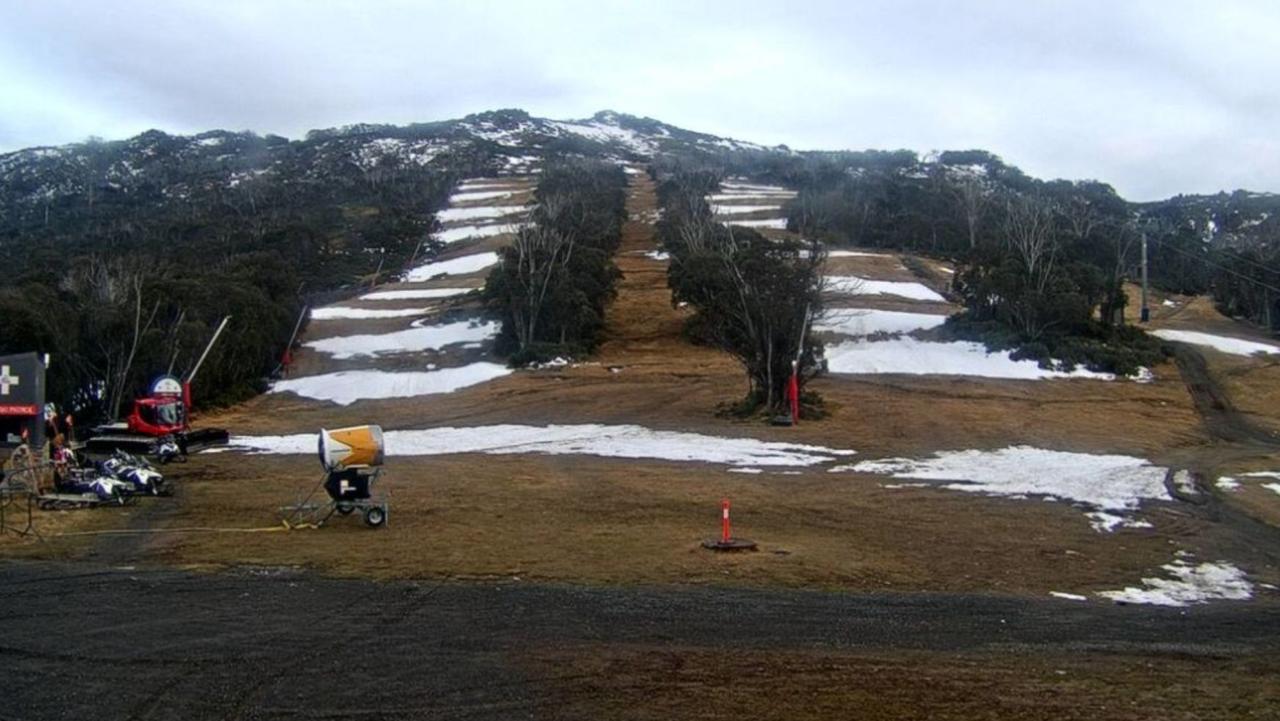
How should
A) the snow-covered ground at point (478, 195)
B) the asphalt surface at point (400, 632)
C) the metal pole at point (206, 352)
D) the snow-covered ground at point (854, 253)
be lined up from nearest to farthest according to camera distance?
the asphalt surface at point (400, 632), the metal pole at point (206, 352), the snow-covered ground at point (854, 253), the snow-covered ground at point (478, 195)

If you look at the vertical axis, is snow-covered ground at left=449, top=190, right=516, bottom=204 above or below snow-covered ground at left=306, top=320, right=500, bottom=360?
above

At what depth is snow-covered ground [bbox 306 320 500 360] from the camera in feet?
180

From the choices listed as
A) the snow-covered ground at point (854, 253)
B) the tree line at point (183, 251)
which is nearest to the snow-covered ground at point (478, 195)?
the tree line at point (183, 251)

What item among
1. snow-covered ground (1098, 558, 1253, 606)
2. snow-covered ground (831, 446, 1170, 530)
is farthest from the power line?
snow-covered ground (1098, 558, 1253, 606)

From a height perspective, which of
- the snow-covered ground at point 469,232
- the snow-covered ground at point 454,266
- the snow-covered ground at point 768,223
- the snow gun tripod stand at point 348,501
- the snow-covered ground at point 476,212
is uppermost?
the snow-covered ground at point 476,212

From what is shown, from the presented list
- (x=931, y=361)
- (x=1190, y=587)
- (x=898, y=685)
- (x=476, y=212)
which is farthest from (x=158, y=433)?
(x=476, y=212)

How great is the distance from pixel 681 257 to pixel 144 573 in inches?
1858

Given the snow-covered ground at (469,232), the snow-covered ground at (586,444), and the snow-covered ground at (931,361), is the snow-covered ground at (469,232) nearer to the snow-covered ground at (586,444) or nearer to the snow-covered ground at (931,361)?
the snow-covered ground at (931,361)

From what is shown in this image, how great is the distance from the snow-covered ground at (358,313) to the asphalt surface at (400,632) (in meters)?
49.5

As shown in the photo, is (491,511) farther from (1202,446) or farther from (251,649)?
(1202,446)

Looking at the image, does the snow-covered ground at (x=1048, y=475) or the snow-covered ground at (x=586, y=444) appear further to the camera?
the snow-covered ground at (x=586, y=444)

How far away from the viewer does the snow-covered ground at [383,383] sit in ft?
152

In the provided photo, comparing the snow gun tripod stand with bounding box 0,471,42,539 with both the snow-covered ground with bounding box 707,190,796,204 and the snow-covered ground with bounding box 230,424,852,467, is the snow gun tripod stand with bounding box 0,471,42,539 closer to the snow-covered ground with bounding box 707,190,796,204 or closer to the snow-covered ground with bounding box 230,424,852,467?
the snow-covered ground with bounding box 230,424,852,467

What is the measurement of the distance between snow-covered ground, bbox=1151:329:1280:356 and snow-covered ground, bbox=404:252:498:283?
43.0 m
